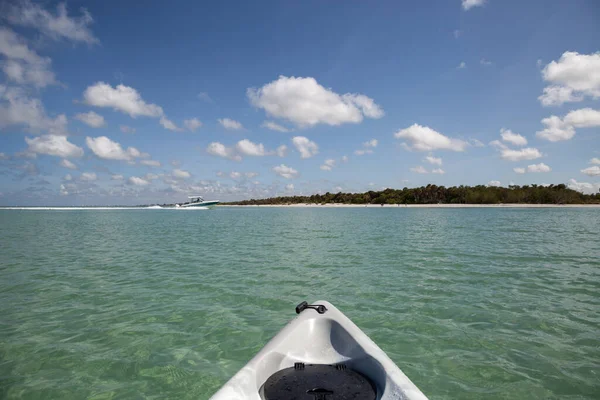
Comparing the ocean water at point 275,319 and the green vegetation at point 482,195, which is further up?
the green vegetation at point 482,195

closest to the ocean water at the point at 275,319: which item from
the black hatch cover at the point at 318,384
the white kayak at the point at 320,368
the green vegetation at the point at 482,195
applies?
the white kayak at the point at 320,368

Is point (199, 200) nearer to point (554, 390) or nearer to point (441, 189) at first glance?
point (441, 189)

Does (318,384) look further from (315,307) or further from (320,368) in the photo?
(315,307)

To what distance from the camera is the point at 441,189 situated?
422 feet

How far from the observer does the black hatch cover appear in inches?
131

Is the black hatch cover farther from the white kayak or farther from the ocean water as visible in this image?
the ocean water

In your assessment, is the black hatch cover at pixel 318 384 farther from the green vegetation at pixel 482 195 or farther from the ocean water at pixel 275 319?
the green vegetation at pixel 482 195

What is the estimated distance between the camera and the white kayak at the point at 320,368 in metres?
3.18

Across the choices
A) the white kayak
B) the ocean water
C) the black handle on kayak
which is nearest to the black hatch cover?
the white kayak

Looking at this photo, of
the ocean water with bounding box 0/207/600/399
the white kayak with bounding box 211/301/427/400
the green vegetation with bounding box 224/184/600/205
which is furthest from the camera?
the green vegetation with bounding box 224/184/600/205

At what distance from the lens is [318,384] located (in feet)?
11.8

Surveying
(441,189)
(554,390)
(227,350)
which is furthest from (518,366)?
(441,189)

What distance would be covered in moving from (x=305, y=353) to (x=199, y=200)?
159 metres

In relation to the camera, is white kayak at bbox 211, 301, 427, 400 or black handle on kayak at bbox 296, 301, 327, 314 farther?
black handle on kayak at bbox 296, 301, 327, 314
